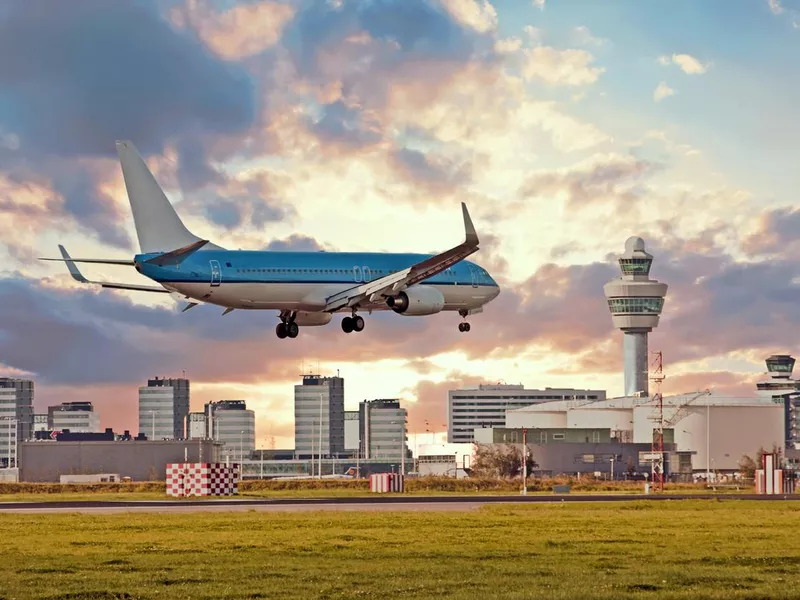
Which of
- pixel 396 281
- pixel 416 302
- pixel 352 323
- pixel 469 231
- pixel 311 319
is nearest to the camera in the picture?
pixel 469 231

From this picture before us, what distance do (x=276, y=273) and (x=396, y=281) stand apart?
25.0 feet

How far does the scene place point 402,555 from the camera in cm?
3941

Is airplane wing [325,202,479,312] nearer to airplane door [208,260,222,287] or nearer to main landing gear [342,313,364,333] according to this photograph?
main landing gear [342,313,364,333]

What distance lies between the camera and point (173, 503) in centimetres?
7750

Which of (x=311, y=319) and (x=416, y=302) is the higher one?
(x=416, y=302)

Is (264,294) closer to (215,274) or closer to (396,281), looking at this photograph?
(215,274)

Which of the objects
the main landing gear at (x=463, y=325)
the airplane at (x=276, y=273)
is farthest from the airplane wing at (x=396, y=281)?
the main landing gear at (x=463, y=325)

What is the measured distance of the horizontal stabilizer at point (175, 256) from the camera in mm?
77119

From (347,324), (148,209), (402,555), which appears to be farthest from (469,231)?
(402,555)

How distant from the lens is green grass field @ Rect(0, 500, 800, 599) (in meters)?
30.6

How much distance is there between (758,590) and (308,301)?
5739cm

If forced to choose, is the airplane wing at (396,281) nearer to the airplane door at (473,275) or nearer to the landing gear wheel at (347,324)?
the landing gear wheel at (347,324)

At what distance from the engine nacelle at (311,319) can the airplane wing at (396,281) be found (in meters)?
2.34

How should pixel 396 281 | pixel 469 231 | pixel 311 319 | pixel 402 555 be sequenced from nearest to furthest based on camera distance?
pixel 402 555 → pixel 469 231 → pixel 396 281 → pixel 311 319
